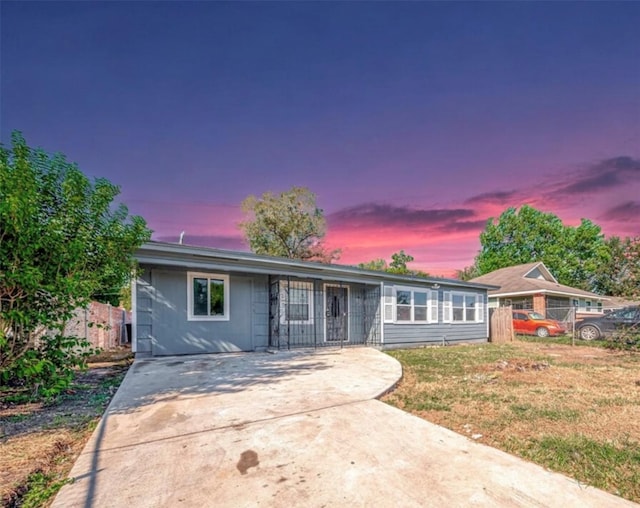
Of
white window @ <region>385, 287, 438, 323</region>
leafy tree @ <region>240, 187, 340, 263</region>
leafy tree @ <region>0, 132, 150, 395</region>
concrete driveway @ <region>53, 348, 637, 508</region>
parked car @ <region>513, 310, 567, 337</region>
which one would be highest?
leafy tree @ <region>240, 187, 340, 263</region>

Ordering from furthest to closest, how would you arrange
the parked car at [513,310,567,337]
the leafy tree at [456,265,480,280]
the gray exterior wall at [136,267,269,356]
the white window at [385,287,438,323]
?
the leafy tree at [456,265,480,280], the parked car at [513,310,567,337], the white window at [385,287,438,323], the gray exterior wall at [136,267,269,356]

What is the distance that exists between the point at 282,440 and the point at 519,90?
11593 mm

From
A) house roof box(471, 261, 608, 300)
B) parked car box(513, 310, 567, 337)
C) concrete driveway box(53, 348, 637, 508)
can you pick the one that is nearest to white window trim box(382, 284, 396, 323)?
concrete driveway box(53, 348, 637, 508)

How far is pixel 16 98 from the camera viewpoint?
8414 millimetres

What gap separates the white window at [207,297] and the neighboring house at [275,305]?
1.0 inches

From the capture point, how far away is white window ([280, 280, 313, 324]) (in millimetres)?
10461

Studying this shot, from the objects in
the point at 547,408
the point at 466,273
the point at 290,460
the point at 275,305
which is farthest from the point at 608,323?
the point at 466,273

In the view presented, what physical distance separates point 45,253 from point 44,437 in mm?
1895

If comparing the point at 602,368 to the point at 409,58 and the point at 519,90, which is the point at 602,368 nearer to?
the point at 519,90

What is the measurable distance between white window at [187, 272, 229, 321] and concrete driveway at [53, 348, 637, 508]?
160 inches

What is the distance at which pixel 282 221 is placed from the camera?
26359 mm

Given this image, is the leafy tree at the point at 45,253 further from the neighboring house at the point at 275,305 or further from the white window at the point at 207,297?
the white window at the point at 207,297

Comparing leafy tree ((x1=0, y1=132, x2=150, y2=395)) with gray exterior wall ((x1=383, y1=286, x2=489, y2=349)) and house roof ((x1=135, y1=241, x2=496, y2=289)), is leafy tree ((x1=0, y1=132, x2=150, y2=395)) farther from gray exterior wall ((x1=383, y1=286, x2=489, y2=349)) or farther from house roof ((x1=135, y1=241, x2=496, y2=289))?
gray exterior wall ((x1=383, y1=286, x2=489, y2=349))

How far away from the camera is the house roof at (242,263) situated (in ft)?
25.5
